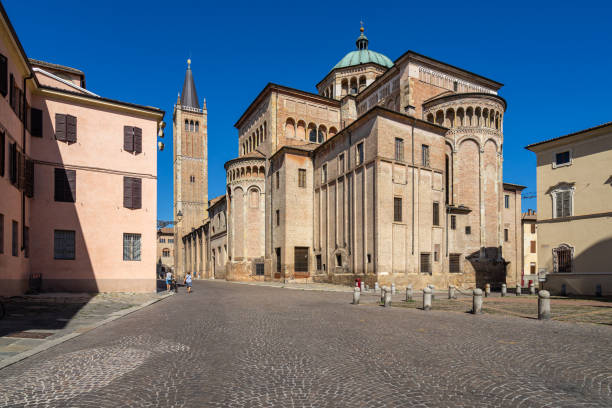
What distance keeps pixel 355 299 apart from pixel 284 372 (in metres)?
12.7

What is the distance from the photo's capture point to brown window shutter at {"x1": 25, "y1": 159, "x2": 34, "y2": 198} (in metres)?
19.5

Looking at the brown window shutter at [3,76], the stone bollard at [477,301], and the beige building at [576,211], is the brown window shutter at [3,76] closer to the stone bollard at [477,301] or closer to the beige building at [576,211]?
the stone bollard at [477,301]

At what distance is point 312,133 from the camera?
4800cm

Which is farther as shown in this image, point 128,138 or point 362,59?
point 362,59

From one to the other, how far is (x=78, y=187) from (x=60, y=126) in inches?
127

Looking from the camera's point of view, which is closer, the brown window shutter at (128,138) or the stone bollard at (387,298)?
the stone bollard at (387,298)

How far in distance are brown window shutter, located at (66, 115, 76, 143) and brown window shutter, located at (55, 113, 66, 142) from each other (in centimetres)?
14

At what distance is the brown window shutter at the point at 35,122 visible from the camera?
2034 cm

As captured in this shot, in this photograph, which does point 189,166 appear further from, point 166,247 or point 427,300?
point 427,300

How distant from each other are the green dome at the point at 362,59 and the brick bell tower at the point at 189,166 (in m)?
40.8

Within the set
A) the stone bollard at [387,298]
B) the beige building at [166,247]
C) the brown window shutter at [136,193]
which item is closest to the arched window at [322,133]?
the brown window shutter at [136,193]

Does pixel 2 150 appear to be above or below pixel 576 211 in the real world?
above

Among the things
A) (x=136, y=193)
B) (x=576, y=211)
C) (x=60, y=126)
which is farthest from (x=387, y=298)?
(x=60, y=126)

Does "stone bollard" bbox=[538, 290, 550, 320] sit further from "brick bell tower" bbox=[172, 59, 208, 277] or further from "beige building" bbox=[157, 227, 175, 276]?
"beige building" bbox=[157, 227, 175, 276]
